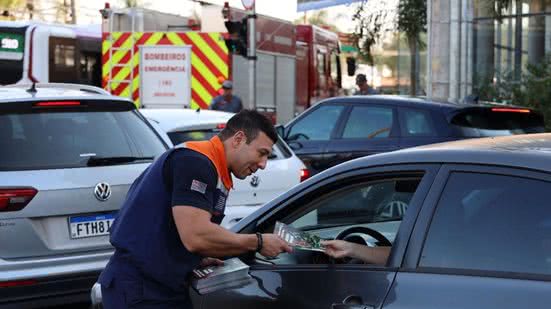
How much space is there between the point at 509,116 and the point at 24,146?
5764 mm

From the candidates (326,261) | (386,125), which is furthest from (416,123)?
(326,261)

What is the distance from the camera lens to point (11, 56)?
1892 centimetres

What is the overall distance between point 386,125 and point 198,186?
7299mm

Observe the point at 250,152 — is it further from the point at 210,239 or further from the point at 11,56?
the point at 11,56

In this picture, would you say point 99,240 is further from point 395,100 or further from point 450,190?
point 395,100

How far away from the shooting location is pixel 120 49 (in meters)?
18.5

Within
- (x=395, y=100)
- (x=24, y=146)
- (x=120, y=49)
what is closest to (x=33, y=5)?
(x=120, y=49)

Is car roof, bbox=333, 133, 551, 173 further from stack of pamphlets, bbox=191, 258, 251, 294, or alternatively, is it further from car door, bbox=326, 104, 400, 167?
car door, bbox=326, 104, 400, 167

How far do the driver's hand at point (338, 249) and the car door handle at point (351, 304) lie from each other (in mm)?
277

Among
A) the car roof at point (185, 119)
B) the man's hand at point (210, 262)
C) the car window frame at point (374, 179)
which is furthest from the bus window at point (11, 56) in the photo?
the man's hand at point (210, 262)

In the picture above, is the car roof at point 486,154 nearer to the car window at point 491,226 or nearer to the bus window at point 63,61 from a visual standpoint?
the car window at point 491,226

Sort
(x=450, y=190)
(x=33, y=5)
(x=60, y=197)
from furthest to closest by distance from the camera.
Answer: (x=33, y=5) < (x=60, y=197) < (x=450, y=190)

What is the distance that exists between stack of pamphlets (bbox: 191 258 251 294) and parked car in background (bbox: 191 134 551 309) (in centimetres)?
6

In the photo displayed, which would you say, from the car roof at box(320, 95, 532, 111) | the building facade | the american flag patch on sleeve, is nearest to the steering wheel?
the american flag patch on sleeve
